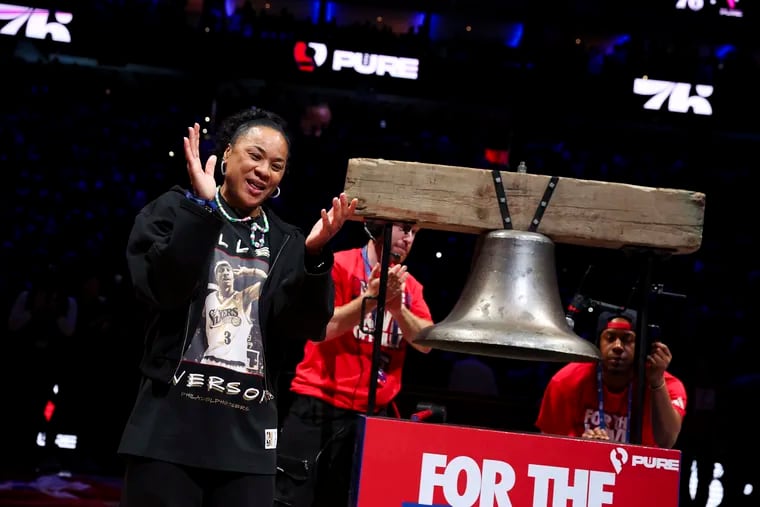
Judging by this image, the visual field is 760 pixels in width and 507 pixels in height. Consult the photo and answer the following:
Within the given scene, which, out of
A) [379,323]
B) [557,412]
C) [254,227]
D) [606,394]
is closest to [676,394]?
[606,394]

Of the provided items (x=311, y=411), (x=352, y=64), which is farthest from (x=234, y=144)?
(x=352, y=64)

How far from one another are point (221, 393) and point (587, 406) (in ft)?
6.45

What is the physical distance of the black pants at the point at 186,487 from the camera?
6.88ft

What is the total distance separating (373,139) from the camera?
11469 mm

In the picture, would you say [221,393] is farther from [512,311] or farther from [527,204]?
[527,204]

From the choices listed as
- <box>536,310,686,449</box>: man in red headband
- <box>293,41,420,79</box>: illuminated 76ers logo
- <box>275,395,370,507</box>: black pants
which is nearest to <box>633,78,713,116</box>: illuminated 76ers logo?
<box>293,41,420,79</box>: illuminated 76ers logo

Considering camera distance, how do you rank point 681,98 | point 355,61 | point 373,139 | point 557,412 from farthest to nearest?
point 355,61, point 681,98, point 373,139, point 557,412

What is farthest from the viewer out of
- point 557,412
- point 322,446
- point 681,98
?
point 681,98

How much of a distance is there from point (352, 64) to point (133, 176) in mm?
3418

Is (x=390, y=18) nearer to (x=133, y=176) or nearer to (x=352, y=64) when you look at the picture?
(x=352, y=64)

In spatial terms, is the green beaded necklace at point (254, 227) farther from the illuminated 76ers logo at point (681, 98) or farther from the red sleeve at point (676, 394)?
the illuminated 76ers logo at point (681, 98)

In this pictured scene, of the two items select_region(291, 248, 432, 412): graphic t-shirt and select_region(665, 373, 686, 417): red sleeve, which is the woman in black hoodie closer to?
select_region(291, 248, 432, 412): graphic t-shirt

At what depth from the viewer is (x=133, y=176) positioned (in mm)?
11031

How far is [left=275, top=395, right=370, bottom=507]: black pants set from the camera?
330 centimetres
